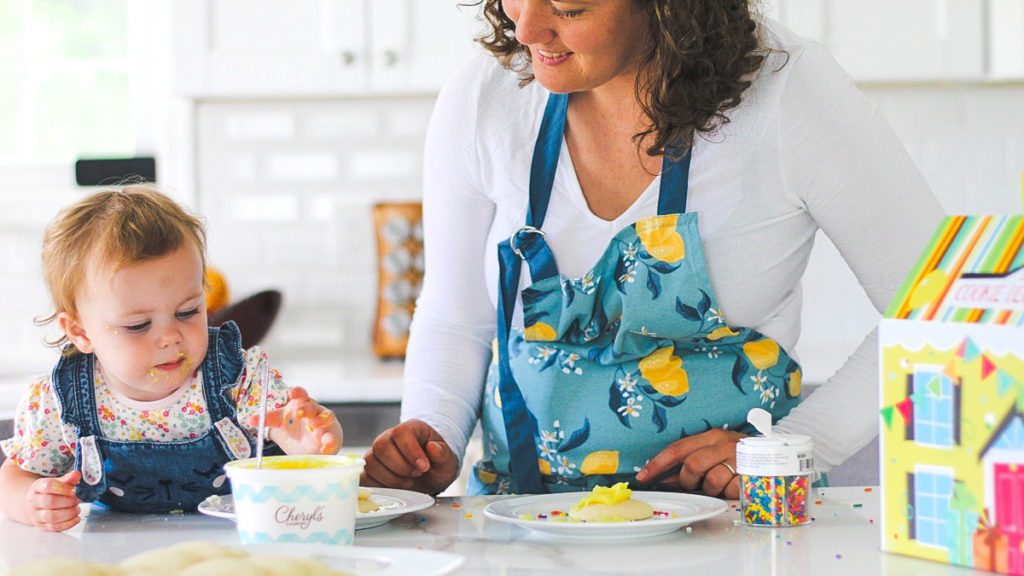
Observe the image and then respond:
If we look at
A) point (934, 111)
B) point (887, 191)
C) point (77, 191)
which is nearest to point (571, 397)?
point (887, 191)

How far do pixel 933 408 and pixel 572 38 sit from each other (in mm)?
654

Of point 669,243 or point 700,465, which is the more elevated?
point 669,243

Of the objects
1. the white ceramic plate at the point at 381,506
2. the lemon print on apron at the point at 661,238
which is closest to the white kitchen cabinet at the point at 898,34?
the lemon print on apron at the point at 661,238

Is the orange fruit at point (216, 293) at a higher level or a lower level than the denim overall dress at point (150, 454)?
higher

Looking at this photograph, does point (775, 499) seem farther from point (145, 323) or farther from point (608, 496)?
point (145, 323)

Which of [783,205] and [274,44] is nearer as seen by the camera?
[783,205]

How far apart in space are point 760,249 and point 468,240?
0.39m

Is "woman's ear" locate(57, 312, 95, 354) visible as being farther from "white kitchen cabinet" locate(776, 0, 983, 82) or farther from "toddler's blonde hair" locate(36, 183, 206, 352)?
"white kitchen cabinet" locate(776, 0, 983, 82)

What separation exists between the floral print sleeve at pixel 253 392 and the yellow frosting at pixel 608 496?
465 mm

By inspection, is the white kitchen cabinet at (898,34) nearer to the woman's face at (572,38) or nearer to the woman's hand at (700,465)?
the woman's face at (572,38)

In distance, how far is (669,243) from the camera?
51.7 inches

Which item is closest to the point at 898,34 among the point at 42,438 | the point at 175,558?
the point at 42,438

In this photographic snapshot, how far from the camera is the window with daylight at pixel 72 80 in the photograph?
314 cm

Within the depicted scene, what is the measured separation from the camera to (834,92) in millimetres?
1329
